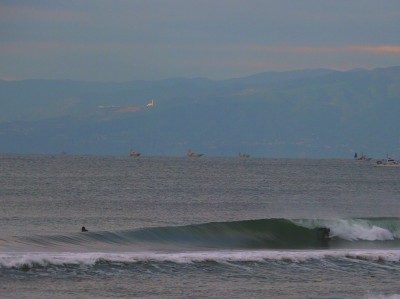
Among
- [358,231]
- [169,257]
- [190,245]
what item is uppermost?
[358,231]

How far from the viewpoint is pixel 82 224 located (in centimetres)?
4925

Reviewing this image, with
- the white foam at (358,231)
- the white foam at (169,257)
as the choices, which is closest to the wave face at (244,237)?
the white foam at (358,231)

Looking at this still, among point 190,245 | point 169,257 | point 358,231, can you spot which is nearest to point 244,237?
point 190,245

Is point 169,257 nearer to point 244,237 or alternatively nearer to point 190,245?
point 190,245

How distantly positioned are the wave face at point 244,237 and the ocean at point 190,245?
0.06 m

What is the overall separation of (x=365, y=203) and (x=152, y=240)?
125 feet

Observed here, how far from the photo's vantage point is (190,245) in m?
41.8

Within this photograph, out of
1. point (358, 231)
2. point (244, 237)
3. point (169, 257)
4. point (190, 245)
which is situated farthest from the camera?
point (358, 231)

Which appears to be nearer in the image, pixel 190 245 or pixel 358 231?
pixel 190 245

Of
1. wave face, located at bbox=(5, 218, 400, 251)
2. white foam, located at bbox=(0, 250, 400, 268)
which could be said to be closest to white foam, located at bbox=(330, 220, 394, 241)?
wave face, located at bbox=(5, 218, 400, 251)

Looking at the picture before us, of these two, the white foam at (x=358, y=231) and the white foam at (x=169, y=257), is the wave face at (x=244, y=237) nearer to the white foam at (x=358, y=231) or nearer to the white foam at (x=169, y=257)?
the white foam at (x=358, y=231)

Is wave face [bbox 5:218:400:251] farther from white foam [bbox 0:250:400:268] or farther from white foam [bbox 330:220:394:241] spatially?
white foam [bbox 0:250:400:268]

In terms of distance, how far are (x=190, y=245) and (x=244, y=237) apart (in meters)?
4.98

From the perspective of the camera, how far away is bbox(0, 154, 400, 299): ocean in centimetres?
2761
